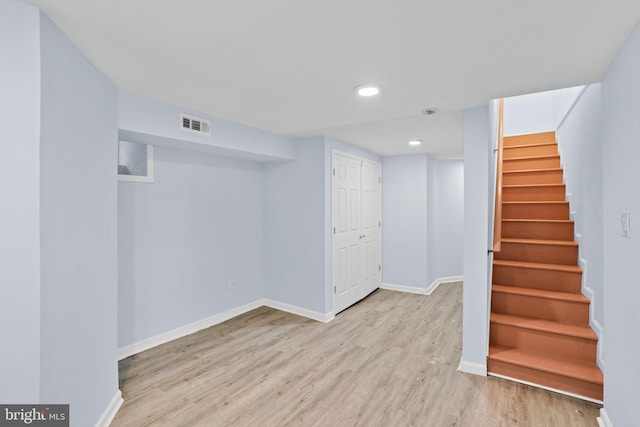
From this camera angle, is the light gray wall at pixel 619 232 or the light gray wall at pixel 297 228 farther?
the light gray wall at pixel 297 228

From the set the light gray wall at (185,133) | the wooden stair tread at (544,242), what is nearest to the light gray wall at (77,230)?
the light gray wall at (185,133)

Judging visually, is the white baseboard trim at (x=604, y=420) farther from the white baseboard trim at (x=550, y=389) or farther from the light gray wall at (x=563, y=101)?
the light gray wall at (x=563, y=101)

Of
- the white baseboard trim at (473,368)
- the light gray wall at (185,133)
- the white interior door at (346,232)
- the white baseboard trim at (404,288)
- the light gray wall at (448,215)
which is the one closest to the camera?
the light gray wall at (185,133)

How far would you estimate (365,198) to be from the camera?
14.8 feet

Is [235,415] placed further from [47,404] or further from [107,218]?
[107,218]

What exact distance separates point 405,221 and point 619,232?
324cm

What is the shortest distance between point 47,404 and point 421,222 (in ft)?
14.6

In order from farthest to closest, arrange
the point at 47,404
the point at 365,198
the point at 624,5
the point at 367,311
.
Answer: the point at 365,198 → the point at 367,311 → the point at 47,404 → the point at 624,5

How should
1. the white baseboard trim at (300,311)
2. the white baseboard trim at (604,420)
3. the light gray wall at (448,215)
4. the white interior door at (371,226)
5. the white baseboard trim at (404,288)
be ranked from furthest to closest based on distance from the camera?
the light gray wall at (448,215) → the white baseboard trim at (404,288) → the white interior door at (371,226) → the white baseboard trim at (300,311) → the white baseboard trim at (604,420)

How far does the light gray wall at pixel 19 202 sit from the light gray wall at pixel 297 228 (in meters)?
2.63

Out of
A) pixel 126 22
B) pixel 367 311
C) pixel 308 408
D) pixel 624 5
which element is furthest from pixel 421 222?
pixel 126 22

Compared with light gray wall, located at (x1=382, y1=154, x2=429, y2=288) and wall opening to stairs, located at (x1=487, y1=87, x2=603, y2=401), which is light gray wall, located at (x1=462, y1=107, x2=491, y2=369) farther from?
light gray wall, located at (x1=382, y1=154, x2=429, y2=288)

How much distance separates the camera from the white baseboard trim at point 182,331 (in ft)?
9.14

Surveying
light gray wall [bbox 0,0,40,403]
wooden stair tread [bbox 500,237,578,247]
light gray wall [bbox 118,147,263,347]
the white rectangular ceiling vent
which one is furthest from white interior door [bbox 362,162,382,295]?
light gray wall [bbox 0,0,40,403]
